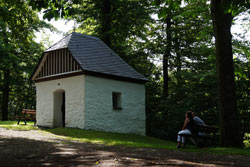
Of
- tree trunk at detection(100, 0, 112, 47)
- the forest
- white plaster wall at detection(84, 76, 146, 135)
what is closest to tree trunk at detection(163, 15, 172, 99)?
the forest

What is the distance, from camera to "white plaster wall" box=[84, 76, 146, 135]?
18.1 m

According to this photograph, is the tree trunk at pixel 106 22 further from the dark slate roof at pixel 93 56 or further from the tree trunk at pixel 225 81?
the tree trunk at pixel 225 81

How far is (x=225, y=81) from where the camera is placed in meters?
11.6

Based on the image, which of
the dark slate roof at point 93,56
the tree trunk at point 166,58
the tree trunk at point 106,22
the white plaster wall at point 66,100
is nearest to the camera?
the white plaster wall at point 66,100

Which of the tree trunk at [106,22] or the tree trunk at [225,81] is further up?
the tree trunk at [106,22]

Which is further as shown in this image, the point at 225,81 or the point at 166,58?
the point at 166,58

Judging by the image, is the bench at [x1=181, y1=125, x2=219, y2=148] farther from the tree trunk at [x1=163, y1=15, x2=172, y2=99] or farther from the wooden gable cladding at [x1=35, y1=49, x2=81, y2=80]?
the tree trunk at [x1=163, y1=15, x2=172, y2=99]

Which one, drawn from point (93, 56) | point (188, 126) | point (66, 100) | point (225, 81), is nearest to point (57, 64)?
point (93, 56)

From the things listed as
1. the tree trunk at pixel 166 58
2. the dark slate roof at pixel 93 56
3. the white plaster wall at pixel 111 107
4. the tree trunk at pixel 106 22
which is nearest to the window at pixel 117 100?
the white plaster wall at pixel 111 107

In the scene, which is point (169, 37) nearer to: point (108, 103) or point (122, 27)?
point (122, 27)

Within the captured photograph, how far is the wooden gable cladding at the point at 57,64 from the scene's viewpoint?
1886 cm

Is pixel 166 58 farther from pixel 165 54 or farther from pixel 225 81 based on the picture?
pixel 225 81

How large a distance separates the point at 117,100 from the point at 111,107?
1.16 metres

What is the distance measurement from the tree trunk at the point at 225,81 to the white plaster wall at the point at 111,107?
27.4ft
